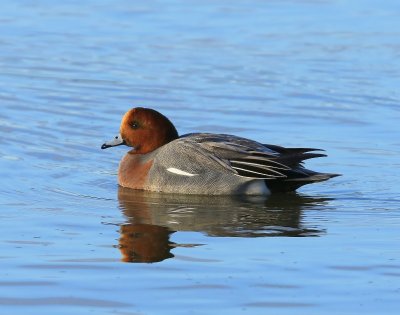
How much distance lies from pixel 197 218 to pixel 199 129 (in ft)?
12.0

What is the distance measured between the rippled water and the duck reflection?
19 millimetres

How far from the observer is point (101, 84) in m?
15.5

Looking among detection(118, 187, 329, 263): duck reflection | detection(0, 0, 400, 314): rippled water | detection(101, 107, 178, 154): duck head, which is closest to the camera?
detection(0, 0, 400, 314): rippled water

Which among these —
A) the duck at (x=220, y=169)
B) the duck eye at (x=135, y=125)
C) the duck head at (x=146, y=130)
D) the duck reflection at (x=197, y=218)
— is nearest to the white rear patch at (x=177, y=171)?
the duck at (x=220, y=169)

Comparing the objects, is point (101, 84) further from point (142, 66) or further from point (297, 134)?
point (297, 134)

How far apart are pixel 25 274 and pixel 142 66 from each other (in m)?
8.91

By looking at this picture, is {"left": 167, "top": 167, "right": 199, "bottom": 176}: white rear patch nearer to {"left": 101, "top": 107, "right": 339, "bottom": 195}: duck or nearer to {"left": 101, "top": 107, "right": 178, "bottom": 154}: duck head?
{"left": 101, "top": 107, "right": 339, "bottom": 195}: duck

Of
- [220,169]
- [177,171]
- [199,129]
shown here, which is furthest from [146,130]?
[199,129]

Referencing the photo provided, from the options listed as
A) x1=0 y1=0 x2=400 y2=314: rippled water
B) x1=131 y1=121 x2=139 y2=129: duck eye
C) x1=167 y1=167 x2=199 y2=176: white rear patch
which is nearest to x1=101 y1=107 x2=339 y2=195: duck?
x1=167 y1=167 x2=199 y2=176: white rear patch

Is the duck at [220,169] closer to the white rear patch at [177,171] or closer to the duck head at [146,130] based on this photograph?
the white rear patch at [177,171]

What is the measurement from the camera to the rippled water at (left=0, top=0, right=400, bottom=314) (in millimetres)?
7684

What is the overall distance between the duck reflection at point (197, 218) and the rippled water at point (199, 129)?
0.02 m

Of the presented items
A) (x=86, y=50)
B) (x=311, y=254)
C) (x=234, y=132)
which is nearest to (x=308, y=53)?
(x=86, y=50)

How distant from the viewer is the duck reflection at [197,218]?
8906 mm
